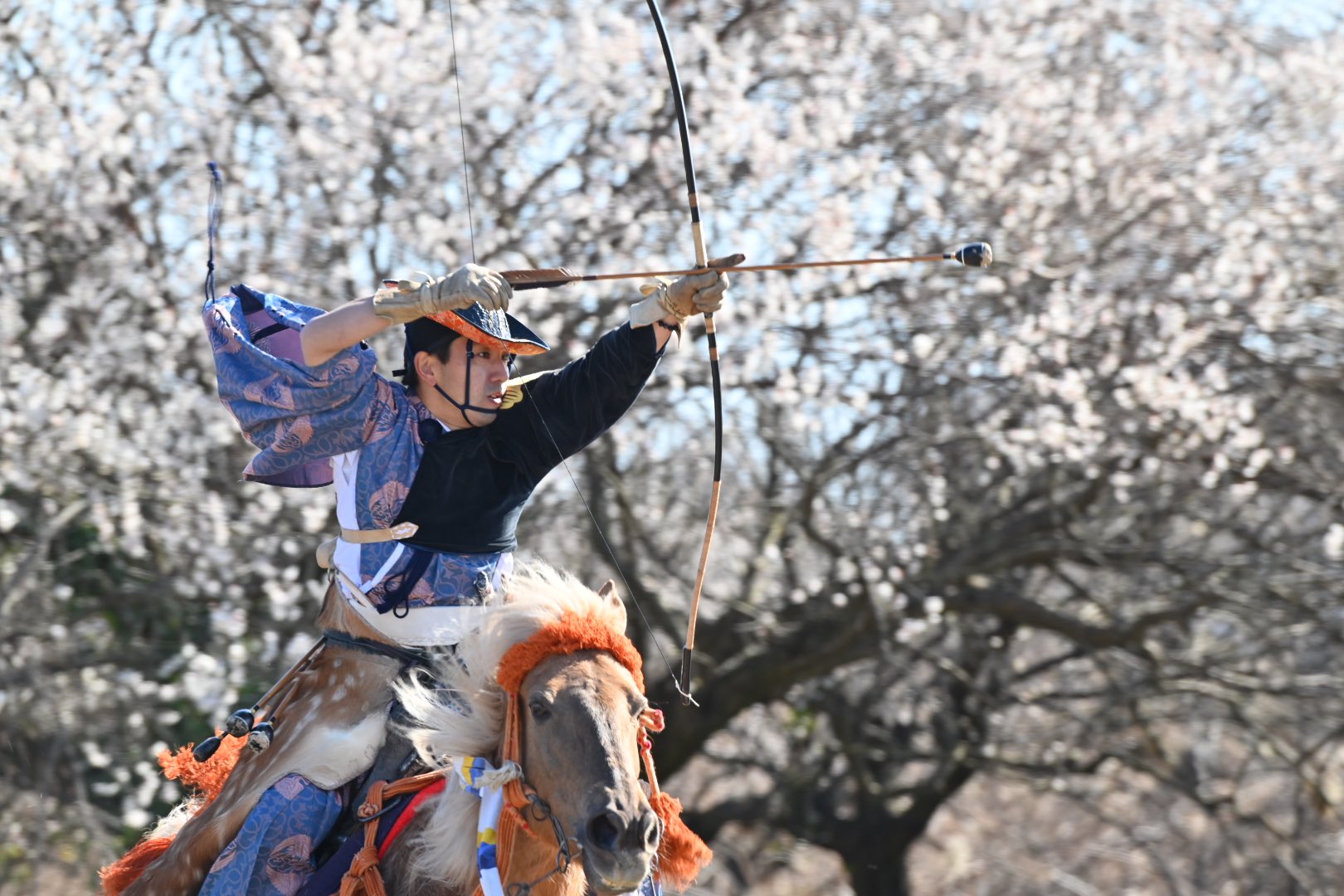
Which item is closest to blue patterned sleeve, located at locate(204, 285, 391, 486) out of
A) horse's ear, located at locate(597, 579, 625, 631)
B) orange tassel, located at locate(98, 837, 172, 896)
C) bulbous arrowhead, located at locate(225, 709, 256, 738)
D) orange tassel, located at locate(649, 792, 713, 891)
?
bulbous arrowhead, located at locate(225, 709, 256, 738)

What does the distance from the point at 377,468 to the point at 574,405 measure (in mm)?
443

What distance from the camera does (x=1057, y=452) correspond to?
729cm

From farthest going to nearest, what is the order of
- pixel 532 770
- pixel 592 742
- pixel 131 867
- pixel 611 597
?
pixel 131 867
pixel 611 597
pixel 532 770
pixel 592 742

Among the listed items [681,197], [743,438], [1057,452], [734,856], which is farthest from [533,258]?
[734,856]

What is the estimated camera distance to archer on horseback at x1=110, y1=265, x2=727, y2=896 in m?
2.96

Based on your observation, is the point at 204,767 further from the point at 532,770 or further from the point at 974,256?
the point at 974,256

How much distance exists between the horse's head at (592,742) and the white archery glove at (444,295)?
623 mm

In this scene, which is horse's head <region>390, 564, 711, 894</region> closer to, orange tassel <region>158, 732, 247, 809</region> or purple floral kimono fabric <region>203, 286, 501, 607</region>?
purple floral kimono fabric <region>203, 286, 501, 607</region>

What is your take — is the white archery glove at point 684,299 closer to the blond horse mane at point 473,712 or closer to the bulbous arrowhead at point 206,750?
the blond horse mane at point 473,712

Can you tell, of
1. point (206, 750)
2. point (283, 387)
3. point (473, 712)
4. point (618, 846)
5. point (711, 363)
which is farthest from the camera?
point (206, 750)

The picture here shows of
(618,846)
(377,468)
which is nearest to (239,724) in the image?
(377,468)

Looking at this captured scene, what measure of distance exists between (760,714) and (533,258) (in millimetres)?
2876

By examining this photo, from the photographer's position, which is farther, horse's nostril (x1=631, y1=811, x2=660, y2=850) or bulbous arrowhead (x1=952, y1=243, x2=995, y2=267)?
bulbous arrowhead (x1=952, y1=243, x2=995, y2=267)

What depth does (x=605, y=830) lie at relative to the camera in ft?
7.73
